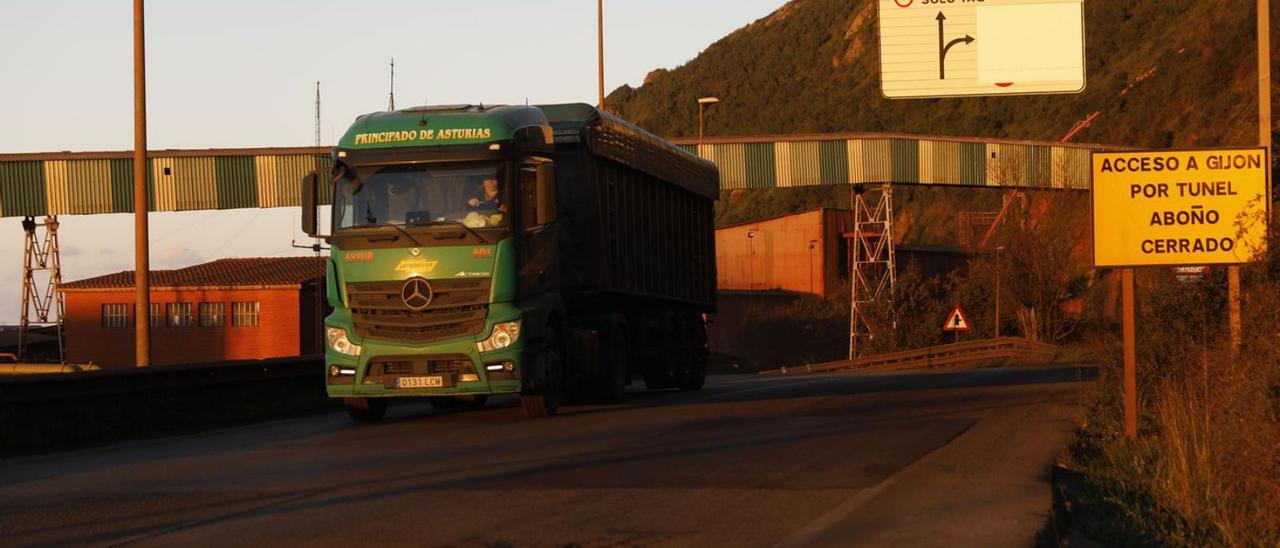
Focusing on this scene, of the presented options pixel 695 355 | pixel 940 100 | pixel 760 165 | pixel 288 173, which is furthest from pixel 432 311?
pixel 940 100

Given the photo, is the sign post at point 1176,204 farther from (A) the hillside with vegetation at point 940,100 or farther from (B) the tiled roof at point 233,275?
(B) the tiled roof at point 233,275

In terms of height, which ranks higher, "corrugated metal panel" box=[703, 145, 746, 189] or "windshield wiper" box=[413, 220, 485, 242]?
"corrugated metal panel" box=[703, 145, 746, 189]

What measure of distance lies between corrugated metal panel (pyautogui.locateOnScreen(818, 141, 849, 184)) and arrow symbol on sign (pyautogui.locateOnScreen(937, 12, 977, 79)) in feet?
114

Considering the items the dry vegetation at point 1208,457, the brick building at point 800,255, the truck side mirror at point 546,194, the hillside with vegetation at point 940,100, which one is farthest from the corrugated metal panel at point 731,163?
the dry vegetation at point 1208,457

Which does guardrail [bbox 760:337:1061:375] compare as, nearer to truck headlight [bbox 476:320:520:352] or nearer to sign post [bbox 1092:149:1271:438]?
truck headlight [bbox 476:320:520:352]

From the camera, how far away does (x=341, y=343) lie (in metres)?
17.3

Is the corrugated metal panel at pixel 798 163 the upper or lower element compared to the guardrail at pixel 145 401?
upper

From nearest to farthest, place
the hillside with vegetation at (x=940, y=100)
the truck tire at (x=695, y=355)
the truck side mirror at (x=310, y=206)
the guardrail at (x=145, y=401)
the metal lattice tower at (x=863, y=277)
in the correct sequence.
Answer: the guardrail at (x=145, y=401) < the truck side mirror at (x=310, y=206) < the truck tire at (x=695, y=355) < the metal lattice tower at (x=863, y=277) < the hillside with vegetation at (x=940, y=100)

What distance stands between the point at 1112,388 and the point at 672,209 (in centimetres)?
986

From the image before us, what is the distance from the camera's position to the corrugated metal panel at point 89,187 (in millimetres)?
51562

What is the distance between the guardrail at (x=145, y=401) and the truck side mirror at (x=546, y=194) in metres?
5.03

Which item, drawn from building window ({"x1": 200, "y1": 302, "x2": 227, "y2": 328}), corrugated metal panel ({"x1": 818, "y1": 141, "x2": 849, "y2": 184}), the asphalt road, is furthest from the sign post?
building window ({"x1": 200, "y1": 302, "x2": 227, "y2": 328})

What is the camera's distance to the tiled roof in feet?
213

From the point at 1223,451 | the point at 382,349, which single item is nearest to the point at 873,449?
the point at 1223,451
